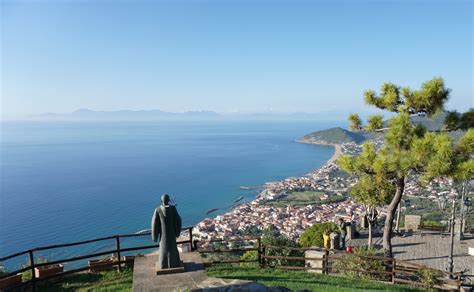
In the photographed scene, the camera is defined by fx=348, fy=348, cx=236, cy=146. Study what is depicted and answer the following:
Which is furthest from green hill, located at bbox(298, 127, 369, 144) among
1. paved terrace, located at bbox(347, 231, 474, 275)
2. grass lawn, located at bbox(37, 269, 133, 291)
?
grass lawn, located at bbox(37, 269, 133, 291)

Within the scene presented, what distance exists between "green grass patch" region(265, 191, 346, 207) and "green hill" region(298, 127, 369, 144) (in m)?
77.8

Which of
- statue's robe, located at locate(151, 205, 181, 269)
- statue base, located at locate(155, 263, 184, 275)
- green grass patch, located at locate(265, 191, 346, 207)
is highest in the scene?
statue's robe, located at locate(151, 205, 181, 269)

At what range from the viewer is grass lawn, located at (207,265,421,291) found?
8422 mm

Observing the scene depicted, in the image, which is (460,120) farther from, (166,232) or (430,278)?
(166,232)

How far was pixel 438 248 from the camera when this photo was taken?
1487 cm

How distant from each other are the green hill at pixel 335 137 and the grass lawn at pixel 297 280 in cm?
12604

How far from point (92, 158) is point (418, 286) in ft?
337

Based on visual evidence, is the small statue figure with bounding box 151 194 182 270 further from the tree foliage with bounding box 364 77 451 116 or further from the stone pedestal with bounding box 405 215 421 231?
the stone pedestal with bounding box 405 215 421 231

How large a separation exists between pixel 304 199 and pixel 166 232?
49.5 meters

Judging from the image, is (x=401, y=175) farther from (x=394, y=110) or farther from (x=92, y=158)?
(x=92, y=158)

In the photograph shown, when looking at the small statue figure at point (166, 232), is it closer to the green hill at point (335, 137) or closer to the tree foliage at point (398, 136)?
the tree foliage at point (398, 136)

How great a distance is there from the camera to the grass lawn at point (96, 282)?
819cm

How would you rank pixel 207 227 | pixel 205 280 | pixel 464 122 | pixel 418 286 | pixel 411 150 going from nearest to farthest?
pixel 205 280 < pixel 418 286 < pixel 411 150 < pixel 464 122 < pixel 207 227

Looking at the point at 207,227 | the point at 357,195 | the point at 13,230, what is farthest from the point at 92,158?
the point at 357,195
